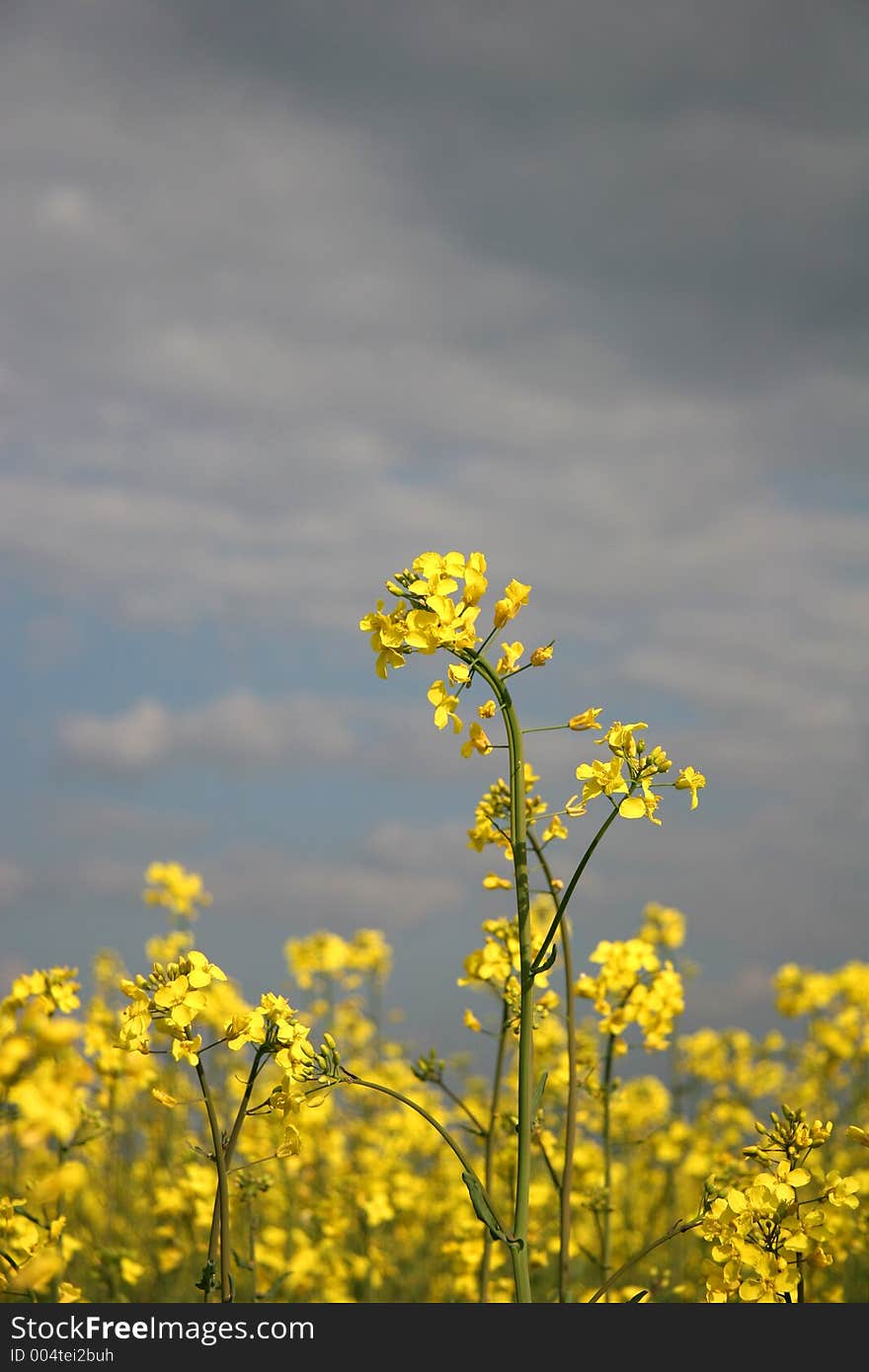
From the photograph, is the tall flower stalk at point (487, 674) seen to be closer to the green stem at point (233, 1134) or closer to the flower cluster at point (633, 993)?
the green stem at point (233, 1134)

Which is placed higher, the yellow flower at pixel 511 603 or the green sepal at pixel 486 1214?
the yellow flower at pixel 511 603

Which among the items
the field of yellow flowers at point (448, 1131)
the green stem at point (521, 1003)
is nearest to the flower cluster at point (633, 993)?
the field of yellow flowers at point (448, 1131)

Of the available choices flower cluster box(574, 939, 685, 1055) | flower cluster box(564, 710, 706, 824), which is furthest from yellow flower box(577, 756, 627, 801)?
flower cluster box(574, 939, 685, 1055)

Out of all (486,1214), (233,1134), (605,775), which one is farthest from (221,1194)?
(605,775)

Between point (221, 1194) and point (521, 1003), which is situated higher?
point (521, 1003)

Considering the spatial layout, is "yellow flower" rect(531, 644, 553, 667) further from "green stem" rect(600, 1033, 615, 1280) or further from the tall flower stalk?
"green stem" rect(600, 1033, 615, 1280)

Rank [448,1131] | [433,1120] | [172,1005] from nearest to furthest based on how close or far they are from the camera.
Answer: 1. [433,1120]
2. [172,1005]
3. [448,1131]

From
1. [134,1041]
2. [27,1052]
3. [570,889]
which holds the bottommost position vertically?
[27,1052]

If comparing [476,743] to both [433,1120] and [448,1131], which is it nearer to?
[433,1120]

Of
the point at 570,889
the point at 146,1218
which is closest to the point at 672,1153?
the point at 146,1218
